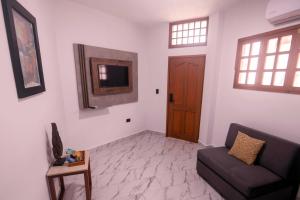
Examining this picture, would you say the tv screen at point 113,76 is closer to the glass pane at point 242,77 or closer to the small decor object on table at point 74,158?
the small decor object on table at point 74,158

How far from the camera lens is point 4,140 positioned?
2.97 ft

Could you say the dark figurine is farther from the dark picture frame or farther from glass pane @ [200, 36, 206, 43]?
glass pane @ [200, 36, 206, 43]

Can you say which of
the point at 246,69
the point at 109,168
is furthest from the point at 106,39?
the point at 246,69

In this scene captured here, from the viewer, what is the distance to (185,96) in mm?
3424

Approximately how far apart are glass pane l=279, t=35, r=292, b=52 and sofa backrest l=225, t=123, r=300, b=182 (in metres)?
1.21

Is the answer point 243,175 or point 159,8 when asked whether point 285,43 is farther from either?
point 159,8

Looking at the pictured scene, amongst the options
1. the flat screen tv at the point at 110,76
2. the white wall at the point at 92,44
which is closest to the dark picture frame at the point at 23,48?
the white wall at the point at 92,44

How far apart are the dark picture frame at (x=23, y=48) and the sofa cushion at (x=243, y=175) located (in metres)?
2.24

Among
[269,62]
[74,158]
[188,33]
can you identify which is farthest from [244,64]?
[74,158]

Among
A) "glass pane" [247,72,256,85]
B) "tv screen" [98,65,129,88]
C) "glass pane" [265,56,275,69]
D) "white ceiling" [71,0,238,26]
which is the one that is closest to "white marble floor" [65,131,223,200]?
"tv screen" [98,65,129,88]

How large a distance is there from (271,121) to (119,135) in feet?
9.65

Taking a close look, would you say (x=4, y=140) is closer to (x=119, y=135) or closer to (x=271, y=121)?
(x=119, y=135)

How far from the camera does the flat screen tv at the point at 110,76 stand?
2.87 meters

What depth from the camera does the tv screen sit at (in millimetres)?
2984
